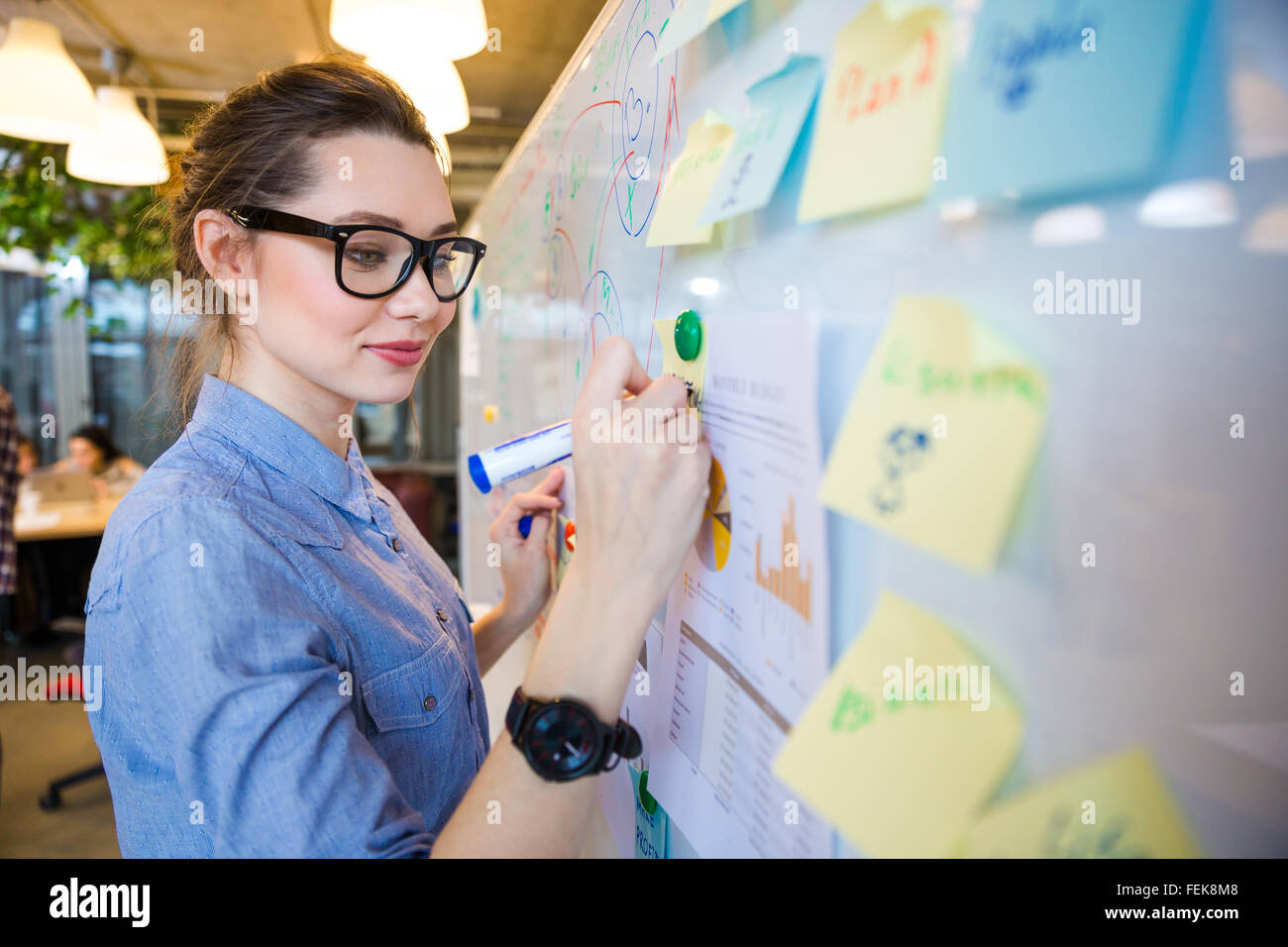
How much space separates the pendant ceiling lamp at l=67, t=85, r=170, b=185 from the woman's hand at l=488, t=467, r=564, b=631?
186 centimetres

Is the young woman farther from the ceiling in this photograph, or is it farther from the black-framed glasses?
the ceiling

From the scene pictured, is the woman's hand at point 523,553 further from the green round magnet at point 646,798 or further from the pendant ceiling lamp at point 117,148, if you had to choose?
the pendant ceiling lamp at point 117,148

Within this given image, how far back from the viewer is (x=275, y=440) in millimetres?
696

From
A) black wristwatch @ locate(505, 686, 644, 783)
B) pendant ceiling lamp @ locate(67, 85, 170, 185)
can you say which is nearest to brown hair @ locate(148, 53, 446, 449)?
black wristwatch @ locate(505, 686, 644, 783)

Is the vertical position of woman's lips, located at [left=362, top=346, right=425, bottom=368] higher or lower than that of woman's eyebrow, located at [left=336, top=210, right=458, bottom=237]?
lower

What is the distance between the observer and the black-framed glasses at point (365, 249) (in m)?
0.68

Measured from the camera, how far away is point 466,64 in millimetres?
3287

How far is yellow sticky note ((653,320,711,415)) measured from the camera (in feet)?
1.90

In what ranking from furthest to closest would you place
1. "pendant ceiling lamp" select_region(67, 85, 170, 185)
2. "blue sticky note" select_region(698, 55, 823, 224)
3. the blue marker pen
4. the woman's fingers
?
"pendant ceiling lamp" select_region(67, 85, 170, 185) < the woman's fingers < the blue marker pen < "blue sticky note" select_region(698, 55, 823, 224)

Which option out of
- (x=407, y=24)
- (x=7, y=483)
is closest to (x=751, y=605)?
(x=407, y=24)

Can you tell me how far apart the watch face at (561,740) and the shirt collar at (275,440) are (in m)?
0.35

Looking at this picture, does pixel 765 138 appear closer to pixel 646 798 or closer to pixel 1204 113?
pixel 1204 113

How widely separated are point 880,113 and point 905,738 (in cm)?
29

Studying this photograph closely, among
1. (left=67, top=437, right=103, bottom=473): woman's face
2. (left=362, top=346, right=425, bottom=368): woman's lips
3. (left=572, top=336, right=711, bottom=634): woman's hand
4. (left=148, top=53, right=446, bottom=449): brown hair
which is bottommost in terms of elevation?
(left=67, top=437, right=103, bottom=473): woman's face
